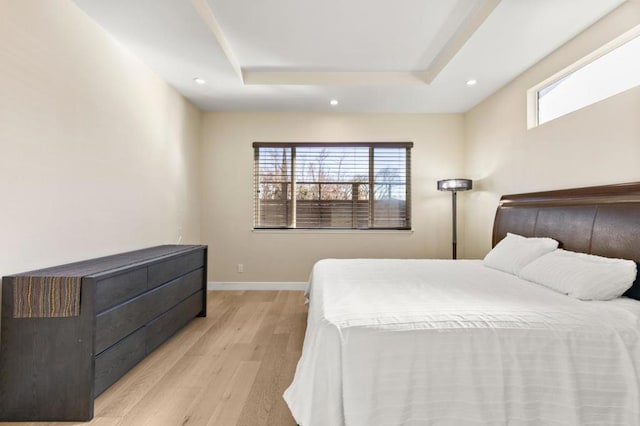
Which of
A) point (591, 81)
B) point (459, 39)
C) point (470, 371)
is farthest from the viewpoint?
point (459, 39)

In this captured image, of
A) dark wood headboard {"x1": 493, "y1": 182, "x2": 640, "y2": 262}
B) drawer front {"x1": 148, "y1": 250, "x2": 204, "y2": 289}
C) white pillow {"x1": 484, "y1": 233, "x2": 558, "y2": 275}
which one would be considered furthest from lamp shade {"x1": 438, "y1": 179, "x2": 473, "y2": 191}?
drawer front {"x1": 148, "y1": 250, "x2": 204, "y2": 289}

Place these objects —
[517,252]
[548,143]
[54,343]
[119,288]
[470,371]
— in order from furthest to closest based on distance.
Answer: [548,143], [517,252], [119,288], [54,343], [470,371]

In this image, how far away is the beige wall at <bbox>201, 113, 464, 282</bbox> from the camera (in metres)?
4.25

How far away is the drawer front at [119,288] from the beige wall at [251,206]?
6.91 feet

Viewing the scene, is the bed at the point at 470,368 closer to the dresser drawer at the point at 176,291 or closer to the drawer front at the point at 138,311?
the drawer front at the point at 138,311

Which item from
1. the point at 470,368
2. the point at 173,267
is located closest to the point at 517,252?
the point at 470,368

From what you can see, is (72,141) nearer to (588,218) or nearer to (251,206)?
(251,206)

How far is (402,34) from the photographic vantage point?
264cm

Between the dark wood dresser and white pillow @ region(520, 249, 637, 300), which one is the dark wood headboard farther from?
the dark wood dresser

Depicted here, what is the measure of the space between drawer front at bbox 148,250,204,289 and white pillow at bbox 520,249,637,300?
289cm

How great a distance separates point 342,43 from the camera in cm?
277

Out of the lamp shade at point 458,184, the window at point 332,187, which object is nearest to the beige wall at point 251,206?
the window at point 332,187

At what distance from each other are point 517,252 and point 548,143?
1.10 metres

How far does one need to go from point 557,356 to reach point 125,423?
2.22 metres
